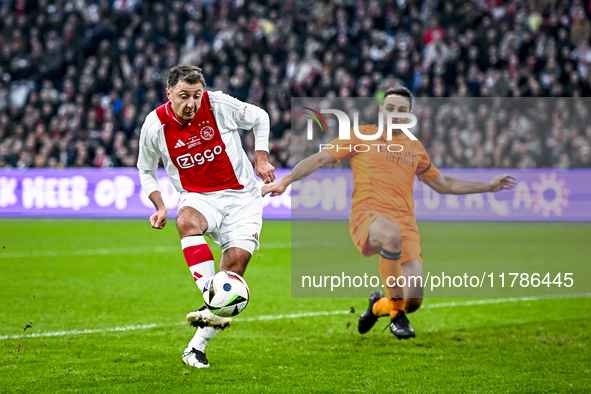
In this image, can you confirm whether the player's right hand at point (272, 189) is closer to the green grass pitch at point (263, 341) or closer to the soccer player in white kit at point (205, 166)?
the soccer player in white kit at point (205, 166)

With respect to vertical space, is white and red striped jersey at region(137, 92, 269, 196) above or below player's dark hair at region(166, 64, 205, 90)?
below

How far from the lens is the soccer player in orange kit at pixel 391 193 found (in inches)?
237

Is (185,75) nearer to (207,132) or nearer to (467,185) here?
(207,132)

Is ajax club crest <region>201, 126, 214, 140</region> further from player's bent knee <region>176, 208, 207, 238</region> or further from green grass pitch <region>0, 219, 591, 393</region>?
green grass pitch <region>0, 219, 591, 393</region>

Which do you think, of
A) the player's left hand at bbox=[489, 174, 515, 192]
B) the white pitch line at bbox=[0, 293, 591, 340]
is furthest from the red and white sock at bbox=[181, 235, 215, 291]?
the player's left hand at bbox=[489, 174, 515, 192]

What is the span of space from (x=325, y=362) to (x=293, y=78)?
47.1 feet

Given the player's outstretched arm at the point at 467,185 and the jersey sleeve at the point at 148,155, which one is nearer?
the jersey sleeve at the point at 148,155

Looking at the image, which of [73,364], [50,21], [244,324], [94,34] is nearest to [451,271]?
[244,324]

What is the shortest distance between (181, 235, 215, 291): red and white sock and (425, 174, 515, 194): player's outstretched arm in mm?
2364

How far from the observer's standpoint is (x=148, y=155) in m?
5.24

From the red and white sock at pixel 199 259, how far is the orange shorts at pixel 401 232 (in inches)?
67.5

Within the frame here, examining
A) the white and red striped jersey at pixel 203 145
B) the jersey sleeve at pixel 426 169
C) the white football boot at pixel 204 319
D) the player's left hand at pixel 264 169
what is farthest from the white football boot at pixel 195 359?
the jersey sleeve at pixel 426 169

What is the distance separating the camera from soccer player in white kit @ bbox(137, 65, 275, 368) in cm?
499

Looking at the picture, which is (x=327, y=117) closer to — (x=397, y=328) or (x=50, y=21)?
(x=397, y=328)
